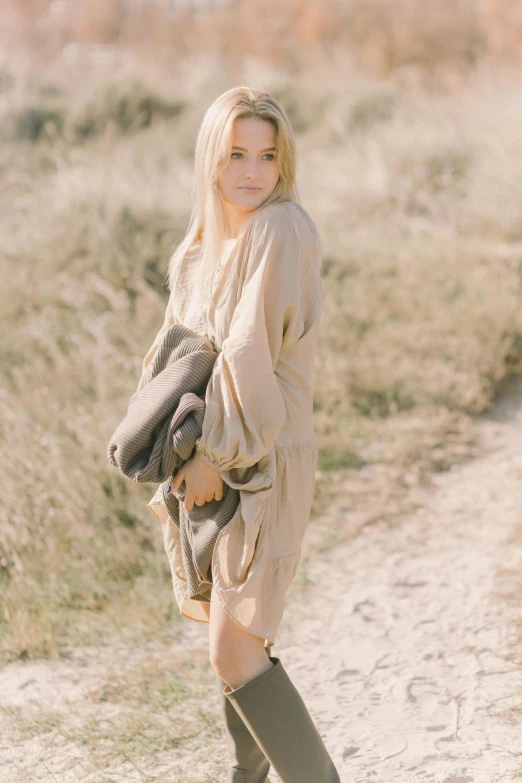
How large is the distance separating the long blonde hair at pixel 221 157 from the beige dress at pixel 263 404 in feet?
0.17

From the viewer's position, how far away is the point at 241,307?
1.93m

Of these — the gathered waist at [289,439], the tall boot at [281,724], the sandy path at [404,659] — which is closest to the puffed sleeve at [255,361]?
the gathered waist at [289,439]

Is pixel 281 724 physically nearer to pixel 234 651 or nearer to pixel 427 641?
pixel 234 651

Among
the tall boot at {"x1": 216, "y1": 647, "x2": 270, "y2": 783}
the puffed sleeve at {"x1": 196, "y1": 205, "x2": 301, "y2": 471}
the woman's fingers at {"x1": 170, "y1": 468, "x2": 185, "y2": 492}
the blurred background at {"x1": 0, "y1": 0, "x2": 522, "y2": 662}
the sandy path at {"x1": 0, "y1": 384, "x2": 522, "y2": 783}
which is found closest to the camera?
the puffed sleeve at {"x1": 196, "y1": 205, "x2": 301, "y2": 471}

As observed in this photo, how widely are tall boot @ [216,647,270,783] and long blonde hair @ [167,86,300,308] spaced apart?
1.04 m

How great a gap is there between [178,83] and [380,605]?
11592mm

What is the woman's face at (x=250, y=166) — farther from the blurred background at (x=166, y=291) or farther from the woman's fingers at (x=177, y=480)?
the blurred background at (x=166, y=291)

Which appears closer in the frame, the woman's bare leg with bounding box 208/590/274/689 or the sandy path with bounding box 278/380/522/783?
the woman's bare leg with bounding box 208/590/274/689

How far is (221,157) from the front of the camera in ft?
6.75

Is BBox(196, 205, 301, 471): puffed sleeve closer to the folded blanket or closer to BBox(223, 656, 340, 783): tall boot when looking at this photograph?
the folded blanket

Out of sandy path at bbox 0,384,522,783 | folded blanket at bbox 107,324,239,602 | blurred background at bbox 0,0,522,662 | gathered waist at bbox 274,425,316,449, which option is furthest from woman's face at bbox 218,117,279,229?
blurred background at bbox 0,0,522,662

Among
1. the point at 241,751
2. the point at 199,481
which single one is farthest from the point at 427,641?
the point at 199,481

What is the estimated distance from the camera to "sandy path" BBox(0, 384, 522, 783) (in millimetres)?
2672

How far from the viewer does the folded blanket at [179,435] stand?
1.93 meters
